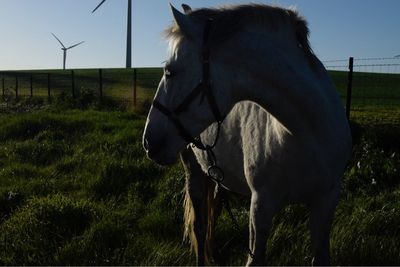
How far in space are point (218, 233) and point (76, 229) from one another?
1.32m

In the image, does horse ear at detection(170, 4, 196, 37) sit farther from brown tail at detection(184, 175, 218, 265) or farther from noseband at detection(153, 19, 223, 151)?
brown tail at detection(184, 175, 218, 265)

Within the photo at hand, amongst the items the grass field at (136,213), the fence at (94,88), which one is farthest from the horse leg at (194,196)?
the fence at (94,88)

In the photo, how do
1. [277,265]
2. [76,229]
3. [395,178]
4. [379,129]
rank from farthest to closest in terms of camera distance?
[379,129] < [395,178] < [76,229] < [277,265]

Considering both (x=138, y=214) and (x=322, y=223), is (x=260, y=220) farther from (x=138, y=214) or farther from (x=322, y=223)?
(x=138, y=214)

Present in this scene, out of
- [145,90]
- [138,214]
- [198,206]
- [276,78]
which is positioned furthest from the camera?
[145,90]

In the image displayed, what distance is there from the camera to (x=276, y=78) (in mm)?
2543

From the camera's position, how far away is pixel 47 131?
32.2ft

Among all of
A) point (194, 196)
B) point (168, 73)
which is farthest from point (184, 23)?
point (194, 196)

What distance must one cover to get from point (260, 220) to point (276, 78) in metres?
0.83

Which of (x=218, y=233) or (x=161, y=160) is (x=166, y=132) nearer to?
(x=161, y=160)

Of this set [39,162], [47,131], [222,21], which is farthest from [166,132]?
[47,131]

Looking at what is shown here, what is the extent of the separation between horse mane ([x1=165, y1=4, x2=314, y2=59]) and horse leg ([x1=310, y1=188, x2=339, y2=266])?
0.83 meters

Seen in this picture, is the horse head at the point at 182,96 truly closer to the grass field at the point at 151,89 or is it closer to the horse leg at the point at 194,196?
the horse leg at the point at 194,196

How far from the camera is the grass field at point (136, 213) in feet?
12.8
